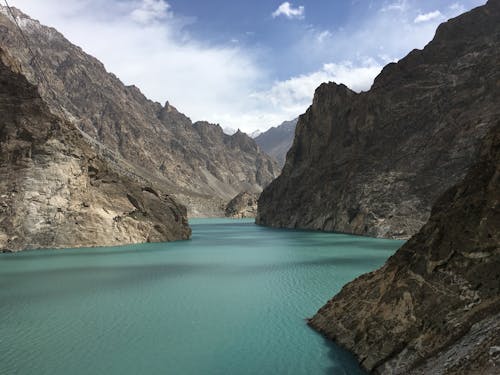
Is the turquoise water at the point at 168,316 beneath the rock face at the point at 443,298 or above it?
beneath

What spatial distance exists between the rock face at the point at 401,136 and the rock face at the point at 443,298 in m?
50.5

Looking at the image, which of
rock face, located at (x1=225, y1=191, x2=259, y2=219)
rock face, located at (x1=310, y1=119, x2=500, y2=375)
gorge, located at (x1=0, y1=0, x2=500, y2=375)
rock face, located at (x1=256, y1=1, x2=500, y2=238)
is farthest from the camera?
rock face, located at (x1=225, y1=191, x2=259, y2=219)

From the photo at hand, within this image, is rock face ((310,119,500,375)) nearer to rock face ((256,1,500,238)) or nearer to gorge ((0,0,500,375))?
gorge ((0,0,500,375))

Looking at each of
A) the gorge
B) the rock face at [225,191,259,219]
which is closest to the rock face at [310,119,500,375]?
the gorge

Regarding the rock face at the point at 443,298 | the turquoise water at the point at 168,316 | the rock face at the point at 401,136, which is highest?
the rock face at the point at 401,136

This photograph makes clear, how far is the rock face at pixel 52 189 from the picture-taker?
4662cm

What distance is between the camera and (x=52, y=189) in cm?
4888

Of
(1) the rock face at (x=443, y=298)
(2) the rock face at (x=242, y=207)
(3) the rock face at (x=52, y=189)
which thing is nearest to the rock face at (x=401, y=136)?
(3) the rock face at (x=52, y=189)

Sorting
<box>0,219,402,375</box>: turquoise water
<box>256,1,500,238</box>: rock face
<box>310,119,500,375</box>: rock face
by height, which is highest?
<box>256,1,500,238</box>: rock face

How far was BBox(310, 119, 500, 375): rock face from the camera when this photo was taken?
939 centimetres

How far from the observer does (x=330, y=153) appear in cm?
9531

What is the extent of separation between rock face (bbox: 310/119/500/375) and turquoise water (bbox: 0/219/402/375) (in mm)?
1426

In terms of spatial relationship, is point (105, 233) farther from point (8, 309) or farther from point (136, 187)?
point (8, 309)

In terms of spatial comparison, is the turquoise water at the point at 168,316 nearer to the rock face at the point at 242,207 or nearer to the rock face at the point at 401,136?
the rock face at the point at 401,136
